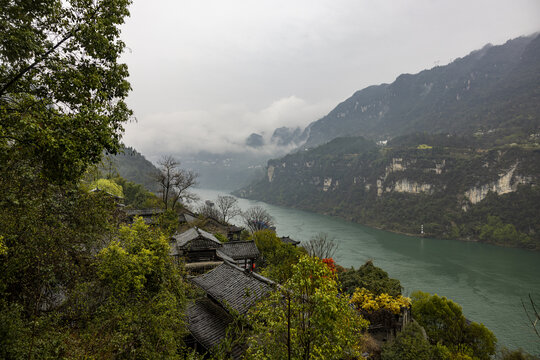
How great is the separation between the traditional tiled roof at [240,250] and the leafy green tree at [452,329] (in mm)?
16473

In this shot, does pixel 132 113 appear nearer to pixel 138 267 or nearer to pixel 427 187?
pixel 138 267

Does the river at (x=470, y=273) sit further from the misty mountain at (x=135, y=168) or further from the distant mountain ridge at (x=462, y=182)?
the misty mountain at (x=135, y=168)

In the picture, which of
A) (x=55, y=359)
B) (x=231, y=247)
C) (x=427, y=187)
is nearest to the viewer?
(x=55, y=359)

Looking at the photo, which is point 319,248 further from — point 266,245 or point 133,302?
point 133,302

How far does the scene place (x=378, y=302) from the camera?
21594 millimetres

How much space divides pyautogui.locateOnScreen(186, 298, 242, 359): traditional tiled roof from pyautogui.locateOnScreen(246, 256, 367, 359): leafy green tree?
667 cm

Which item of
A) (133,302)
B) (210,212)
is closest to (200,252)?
(133,302)

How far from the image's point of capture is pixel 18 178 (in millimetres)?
5910

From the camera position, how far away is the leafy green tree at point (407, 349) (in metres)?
14.3

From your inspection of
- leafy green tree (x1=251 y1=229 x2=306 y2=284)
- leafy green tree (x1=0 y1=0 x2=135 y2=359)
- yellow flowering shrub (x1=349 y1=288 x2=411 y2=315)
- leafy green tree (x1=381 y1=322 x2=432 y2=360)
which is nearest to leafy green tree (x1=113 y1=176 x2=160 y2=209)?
leafy green tree (x1=251 y1=229 x2=306 y2=284)

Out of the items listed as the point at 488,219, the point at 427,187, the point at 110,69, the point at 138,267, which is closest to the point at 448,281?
the point at 138,267

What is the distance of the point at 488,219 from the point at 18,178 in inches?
4874

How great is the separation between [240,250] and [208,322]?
13.5 meters

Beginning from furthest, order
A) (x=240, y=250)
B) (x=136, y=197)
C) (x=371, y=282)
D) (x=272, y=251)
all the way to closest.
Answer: (x=136, y=197) → (x=272, y=251) → (x=240, y=250) → (x=371, y=282)
